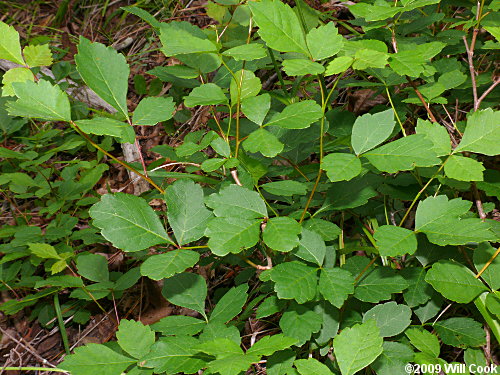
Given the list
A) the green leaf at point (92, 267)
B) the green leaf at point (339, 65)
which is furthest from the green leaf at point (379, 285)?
the green leaf at point (92, 267)

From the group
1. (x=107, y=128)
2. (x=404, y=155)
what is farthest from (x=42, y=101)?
(x=404, y=155)

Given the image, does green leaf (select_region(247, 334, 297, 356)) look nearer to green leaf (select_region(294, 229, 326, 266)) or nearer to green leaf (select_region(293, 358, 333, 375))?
green leaf (select_region(293, 358, 333, 375))

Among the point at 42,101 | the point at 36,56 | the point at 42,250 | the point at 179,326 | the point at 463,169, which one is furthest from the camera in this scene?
the point at 42,250

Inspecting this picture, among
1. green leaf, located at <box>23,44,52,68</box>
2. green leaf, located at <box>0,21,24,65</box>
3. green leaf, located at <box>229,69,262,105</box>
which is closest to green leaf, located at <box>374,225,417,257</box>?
green leaf, located at <box>229,69,262,105</box>

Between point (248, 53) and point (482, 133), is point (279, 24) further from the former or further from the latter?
point (482, 133)

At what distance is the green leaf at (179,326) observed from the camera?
43.3 inches

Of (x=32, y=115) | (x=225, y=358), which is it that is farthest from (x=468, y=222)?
(x=32, y=115)

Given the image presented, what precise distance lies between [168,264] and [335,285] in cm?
38

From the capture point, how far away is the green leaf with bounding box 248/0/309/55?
95cm

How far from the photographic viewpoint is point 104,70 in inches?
39.6

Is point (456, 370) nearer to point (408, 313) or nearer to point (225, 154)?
point (408, 313)

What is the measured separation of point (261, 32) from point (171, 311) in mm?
1419

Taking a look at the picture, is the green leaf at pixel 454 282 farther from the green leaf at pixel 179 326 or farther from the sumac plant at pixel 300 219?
the green leaf at pixel 179 326

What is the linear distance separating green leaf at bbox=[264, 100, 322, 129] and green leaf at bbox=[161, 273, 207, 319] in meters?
0.51
